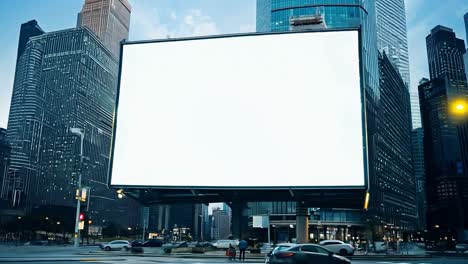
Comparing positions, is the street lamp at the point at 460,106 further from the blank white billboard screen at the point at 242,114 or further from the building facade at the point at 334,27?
the building facade at the point at 334,27

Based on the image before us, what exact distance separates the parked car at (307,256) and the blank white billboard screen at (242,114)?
1921cm

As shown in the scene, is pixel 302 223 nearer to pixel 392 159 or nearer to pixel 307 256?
pixel 307 256

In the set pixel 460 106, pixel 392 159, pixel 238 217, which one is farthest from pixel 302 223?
pixel 392 159

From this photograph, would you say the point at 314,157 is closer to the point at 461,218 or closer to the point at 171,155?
the point at 171,155

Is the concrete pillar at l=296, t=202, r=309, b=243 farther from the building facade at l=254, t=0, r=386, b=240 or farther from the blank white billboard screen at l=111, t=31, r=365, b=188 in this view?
the building facade at l=254, t=0, r=386, b=240

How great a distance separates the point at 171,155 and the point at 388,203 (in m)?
123

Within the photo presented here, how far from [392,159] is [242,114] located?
137000mm

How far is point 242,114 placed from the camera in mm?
39750

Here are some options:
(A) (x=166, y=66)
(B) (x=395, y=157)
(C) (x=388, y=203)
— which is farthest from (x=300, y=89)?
(B) (x=395, y=157)

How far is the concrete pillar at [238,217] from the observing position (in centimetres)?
5006

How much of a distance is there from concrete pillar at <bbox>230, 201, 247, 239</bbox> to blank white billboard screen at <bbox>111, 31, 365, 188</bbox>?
10.9m

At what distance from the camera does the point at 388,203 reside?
146 metres

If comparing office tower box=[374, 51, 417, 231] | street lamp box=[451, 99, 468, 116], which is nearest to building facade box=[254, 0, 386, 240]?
office tower box=[374, 51, 417, 231]

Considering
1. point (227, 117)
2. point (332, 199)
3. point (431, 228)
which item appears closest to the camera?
point (227, 117)
